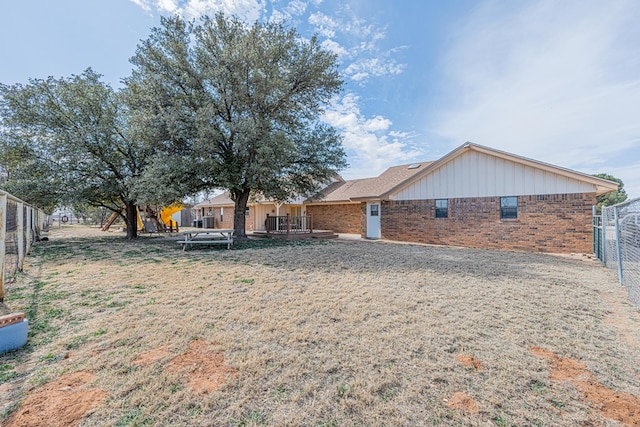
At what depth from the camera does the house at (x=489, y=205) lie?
11.1m

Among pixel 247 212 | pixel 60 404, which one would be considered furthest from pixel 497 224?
pixel 247 212

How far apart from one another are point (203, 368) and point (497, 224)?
524 inches

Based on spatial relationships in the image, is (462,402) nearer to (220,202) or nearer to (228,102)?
(228,102)

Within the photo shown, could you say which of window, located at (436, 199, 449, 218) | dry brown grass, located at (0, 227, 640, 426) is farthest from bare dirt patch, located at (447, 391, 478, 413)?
window, located at (436, 199, 449, 218)

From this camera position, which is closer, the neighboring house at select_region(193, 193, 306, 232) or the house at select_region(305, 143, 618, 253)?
the house at select_region(305, 143, 618, 253)

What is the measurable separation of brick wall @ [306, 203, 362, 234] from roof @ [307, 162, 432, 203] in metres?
0.73

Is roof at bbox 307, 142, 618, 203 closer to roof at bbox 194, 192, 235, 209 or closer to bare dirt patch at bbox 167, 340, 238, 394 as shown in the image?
roof at bbox 194, 192, 235, 209

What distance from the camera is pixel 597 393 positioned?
8.25 feet

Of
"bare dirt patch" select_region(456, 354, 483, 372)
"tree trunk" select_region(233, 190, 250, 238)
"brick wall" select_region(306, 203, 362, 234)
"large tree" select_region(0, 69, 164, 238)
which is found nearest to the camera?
"bare dirt patch" select_region(456, 354, 483, 372)

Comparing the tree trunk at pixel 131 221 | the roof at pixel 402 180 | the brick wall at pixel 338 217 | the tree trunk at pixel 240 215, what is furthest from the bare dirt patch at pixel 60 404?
the brick wall at pixel 338 217

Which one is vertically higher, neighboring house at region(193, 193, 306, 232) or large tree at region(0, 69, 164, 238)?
large tree at region(0, 69, 164, 238)

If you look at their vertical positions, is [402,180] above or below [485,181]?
above

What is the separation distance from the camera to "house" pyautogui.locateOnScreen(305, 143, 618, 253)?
435 inches

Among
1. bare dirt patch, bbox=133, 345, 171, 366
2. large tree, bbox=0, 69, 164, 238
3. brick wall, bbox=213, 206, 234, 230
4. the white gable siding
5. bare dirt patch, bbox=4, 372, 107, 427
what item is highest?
large tree, bbox=0, 69, 164, 238
